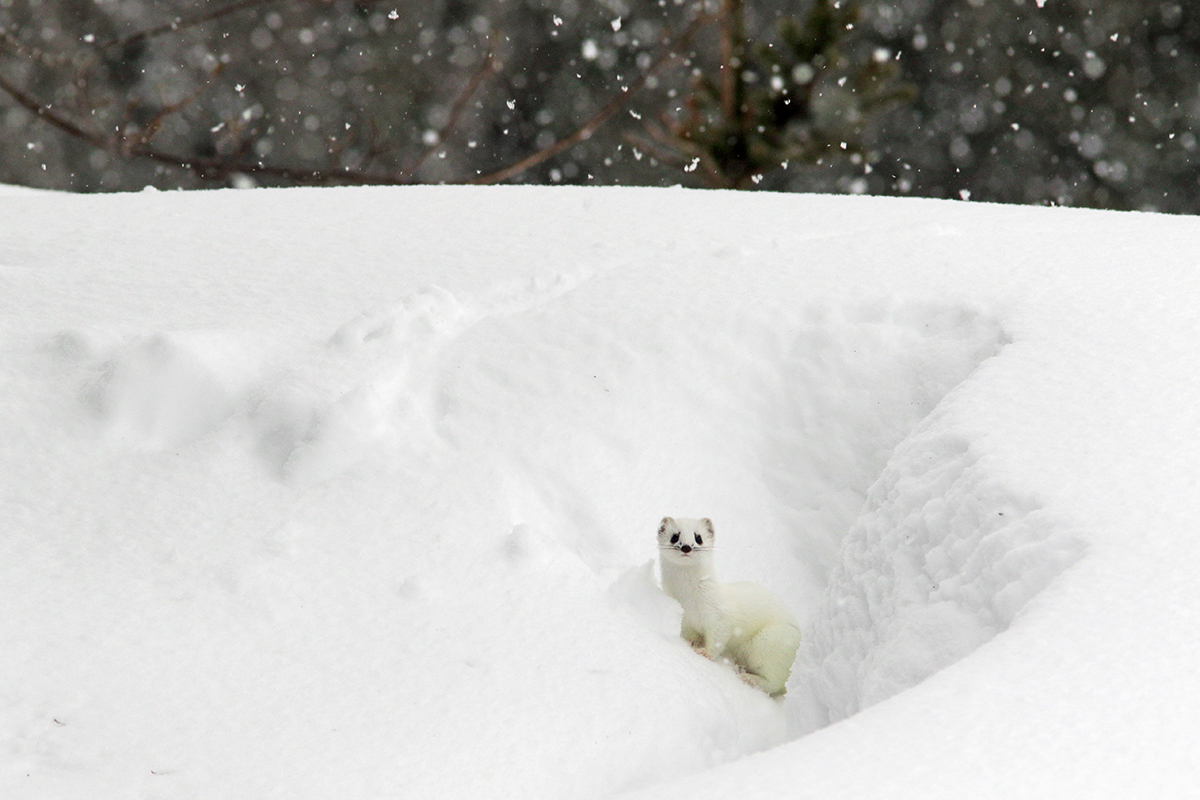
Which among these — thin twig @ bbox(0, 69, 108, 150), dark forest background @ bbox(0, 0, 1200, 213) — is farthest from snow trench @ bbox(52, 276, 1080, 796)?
dark forest background @ bbox(0, 0, 1200, 213)

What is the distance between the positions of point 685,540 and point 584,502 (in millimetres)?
215

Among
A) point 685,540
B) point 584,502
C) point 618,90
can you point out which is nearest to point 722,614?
point 685,540

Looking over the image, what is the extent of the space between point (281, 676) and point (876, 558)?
101cm

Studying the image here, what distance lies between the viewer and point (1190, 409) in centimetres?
176

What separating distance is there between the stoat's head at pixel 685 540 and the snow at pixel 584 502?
0.35 ft

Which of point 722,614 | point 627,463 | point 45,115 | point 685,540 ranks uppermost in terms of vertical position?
point 45,115

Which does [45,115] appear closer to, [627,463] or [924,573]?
[627,463]

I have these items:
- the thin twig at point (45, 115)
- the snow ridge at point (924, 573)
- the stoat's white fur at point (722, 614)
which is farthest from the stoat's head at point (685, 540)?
the thin twig at point (45, 115)

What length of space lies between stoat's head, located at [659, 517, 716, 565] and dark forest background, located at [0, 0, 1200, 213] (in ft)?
25.4

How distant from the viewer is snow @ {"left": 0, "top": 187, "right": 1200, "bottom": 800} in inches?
52.7

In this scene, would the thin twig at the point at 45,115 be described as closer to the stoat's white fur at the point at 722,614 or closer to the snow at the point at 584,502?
the snow at the point at 584,502

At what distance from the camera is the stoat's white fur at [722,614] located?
2.08m

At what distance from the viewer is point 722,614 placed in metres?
2.14

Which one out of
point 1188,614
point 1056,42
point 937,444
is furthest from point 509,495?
point 1056,42
